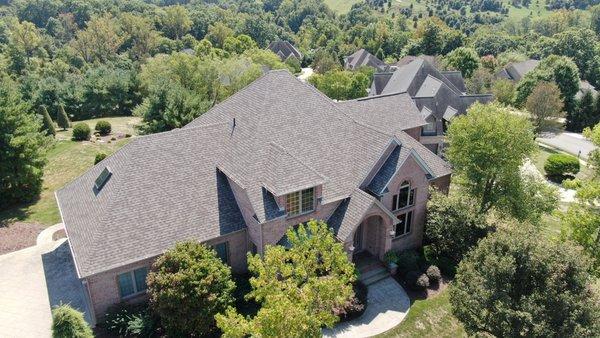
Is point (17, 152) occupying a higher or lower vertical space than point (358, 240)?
higher

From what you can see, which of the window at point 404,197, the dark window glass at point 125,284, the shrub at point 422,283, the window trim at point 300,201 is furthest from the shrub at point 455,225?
the dark window glass at point 125,284

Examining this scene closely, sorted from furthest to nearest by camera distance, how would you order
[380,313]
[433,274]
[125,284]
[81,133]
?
1. [81,133]
2. [433,274]
3. [380,313]
4. [125,284]

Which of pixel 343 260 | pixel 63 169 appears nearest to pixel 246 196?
pixel 343 260

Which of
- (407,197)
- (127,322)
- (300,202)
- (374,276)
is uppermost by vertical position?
(300,202)

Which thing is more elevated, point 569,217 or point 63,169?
point 569,217

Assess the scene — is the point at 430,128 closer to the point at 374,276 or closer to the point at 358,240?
the point at 358,240

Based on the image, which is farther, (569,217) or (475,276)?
(569,217)

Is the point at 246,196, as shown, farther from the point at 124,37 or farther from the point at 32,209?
the point at 124,37

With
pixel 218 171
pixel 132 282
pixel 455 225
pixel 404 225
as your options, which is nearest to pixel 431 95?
pixel 404 225
